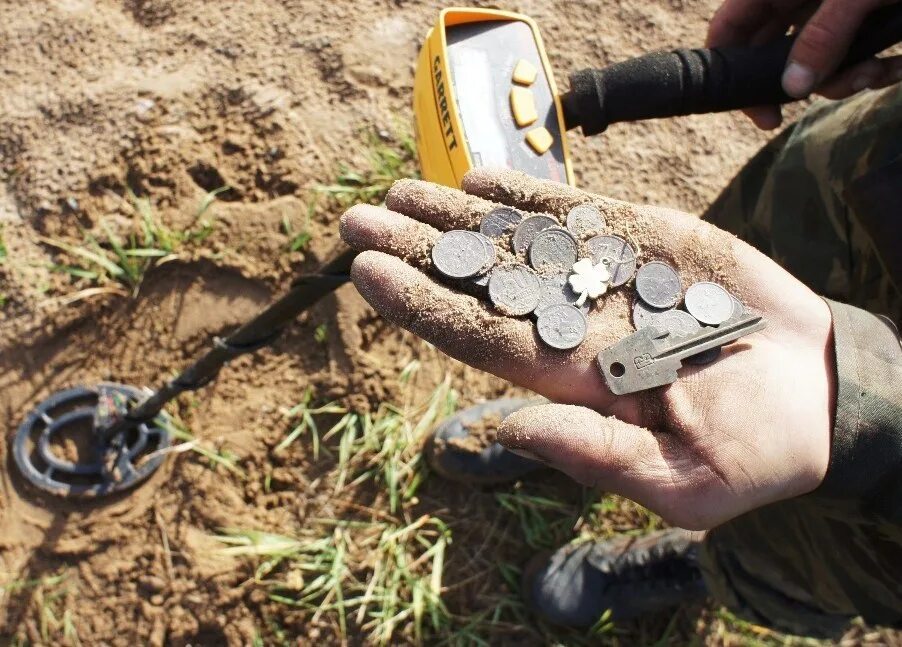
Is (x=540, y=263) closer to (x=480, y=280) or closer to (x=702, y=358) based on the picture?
(x=480, y=280)

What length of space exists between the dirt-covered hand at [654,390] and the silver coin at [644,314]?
0.08ft

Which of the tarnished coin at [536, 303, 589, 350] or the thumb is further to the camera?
the tarnished coin at [536, 303, 589, 350]

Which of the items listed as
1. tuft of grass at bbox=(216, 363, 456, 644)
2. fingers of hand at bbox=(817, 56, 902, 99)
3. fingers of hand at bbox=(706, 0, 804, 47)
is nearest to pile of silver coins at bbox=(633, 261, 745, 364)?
fingers of hand at bbox=(817, 56, 902, 99)

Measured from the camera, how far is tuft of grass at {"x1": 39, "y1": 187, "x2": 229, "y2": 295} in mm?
2367

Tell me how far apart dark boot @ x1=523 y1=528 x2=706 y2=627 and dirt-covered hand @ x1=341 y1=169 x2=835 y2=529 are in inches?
44.9

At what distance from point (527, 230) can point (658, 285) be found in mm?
312

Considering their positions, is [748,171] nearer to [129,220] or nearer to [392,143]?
[392,143]

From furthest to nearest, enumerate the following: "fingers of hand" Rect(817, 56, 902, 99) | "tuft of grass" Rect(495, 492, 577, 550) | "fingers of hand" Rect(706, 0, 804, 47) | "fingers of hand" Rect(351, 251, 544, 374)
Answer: "tuft of grass" Rect(495, 492, 577, 550) → "fingers of hand" Rect(706, 0, 804, 47) → "fingers of hand" Rect(817, 56, 902, 99) → "fingers of hand" Rect(351, 251, 544, 374)

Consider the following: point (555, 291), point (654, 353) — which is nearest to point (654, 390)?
point (654, 353)

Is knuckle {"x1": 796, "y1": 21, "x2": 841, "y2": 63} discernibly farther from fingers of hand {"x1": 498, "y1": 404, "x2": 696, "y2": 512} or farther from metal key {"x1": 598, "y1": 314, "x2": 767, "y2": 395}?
fingers of hand {"x1": 498, "y1": 404, "x2": 696, "y2": 512}

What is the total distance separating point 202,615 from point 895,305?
7.30 ft

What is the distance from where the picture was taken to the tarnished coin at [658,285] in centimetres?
146

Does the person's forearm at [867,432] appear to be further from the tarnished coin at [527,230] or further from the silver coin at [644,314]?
the tarnished coin at [527,230]

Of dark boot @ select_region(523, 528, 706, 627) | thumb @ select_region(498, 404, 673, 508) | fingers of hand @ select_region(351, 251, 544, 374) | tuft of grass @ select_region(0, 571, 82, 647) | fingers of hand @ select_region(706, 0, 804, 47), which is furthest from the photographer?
dark boot @ select_region(523, 528, 706, 627)
